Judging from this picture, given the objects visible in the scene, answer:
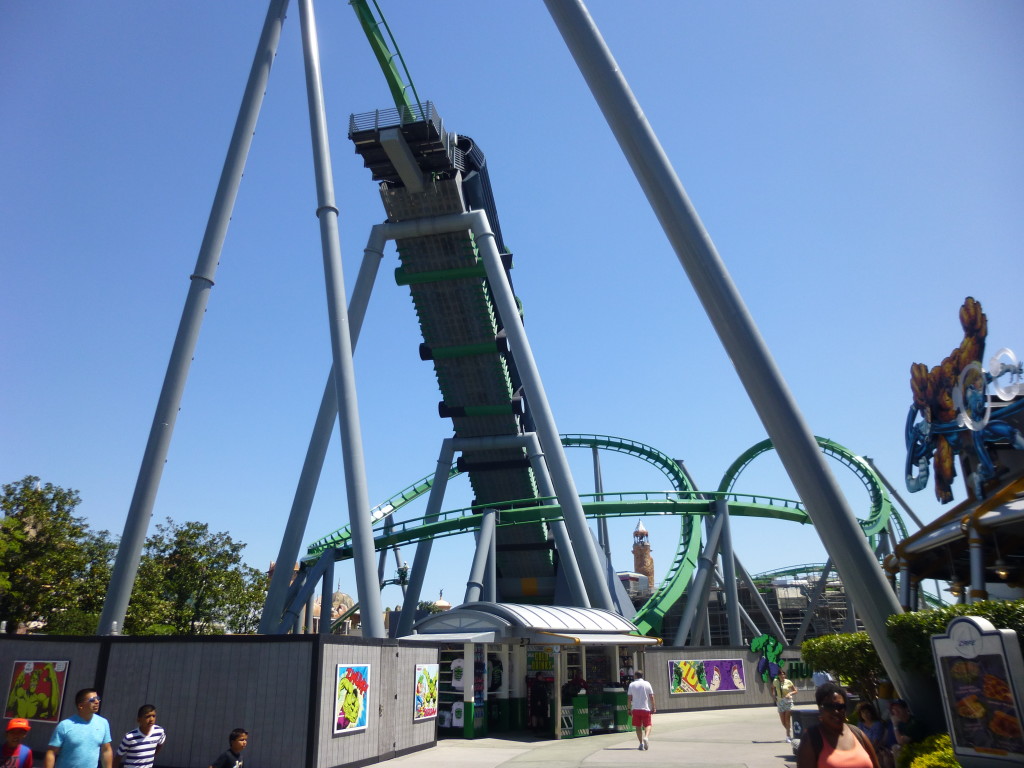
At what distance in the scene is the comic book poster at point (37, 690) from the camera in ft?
41.1

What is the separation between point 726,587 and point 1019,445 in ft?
53.8

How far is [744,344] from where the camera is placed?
337 inches

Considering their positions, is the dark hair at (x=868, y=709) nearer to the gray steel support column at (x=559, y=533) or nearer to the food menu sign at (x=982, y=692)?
the food menu sign at (x=982, y=692)

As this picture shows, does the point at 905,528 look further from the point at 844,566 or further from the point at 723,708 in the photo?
the point at 844,566

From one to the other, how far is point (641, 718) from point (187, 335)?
492 inches

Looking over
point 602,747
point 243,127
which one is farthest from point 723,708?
point 243,127

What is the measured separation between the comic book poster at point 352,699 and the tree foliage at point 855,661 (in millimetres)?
8069

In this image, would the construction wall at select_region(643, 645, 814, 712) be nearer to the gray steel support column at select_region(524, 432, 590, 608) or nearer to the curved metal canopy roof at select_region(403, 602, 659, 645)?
the gray steel support column at select_region(524, 432, 590, 608)

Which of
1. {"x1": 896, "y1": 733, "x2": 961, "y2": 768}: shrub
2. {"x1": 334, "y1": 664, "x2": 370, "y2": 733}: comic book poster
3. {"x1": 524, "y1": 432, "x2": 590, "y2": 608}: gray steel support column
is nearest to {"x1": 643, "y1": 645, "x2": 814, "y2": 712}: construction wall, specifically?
{"x1": 524, "y1": 432, "x2": 590, "y2": 608}: gray steel support column

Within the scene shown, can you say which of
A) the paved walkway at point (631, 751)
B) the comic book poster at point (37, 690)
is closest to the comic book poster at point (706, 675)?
the paved walkway at point (631, 751)

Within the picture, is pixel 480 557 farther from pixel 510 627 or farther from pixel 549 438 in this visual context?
pixel 510 627

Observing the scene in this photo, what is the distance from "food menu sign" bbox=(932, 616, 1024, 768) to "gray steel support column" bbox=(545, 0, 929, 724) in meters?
0.63

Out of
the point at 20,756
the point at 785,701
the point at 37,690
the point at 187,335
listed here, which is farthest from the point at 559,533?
the point at 20,756

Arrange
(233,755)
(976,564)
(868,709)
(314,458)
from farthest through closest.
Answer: (314,458)
(976,564)
(868,709)
(233,755)
